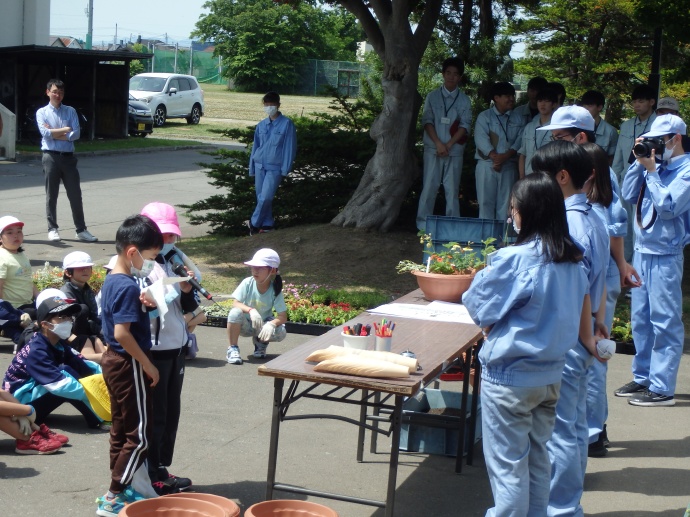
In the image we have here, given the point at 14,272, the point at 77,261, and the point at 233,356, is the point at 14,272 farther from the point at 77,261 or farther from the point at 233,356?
the point at 233,356

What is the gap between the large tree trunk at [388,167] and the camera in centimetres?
1241

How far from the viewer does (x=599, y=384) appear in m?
5.85

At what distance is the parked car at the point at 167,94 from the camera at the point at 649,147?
2903 cm

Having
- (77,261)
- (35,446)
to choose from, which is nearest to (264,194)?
(77,261)

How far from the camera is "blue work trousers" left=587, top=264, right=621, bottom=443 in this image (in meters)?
5.70

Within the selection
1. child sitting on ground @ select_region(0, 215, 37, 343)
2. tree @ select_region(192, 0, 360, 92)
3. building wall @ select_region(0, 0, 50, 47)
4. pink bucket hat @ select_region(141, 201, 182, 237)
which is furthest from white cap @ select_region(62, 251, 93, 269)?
tree @ select_region(192, 0, 360, 92)

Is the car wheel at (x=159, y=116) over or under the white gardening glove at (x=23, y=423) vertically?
over

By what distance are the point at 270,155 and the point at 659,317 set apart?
7.28 meters

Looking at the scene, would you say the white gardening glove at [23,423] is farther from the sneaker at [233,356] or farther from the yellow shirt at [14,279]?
the yellow shirt at [14,279]

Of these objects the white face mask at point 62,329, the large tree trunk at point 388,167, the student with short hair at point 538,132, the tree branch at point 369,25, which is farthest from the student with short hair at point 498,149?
the white face mask at point 62,329

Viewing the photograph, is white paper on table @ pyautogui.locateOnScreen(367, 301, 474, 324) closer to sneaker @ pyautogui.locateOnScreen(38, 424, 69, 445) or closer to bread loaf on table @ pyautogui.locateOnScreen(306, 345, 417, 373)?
bread loaf on table @ pyautogui.locateOnScreen(306, 345, 417, 373)

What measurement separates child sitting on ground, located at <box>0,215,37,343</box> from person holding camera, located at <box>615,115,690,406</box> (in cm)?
495

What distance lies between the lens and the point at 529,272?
4133 mm

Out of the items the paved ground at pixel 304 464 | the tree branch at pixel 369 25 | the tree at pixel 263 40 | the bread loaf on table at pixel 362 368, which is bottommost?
the paved ground at pixel 304 464
